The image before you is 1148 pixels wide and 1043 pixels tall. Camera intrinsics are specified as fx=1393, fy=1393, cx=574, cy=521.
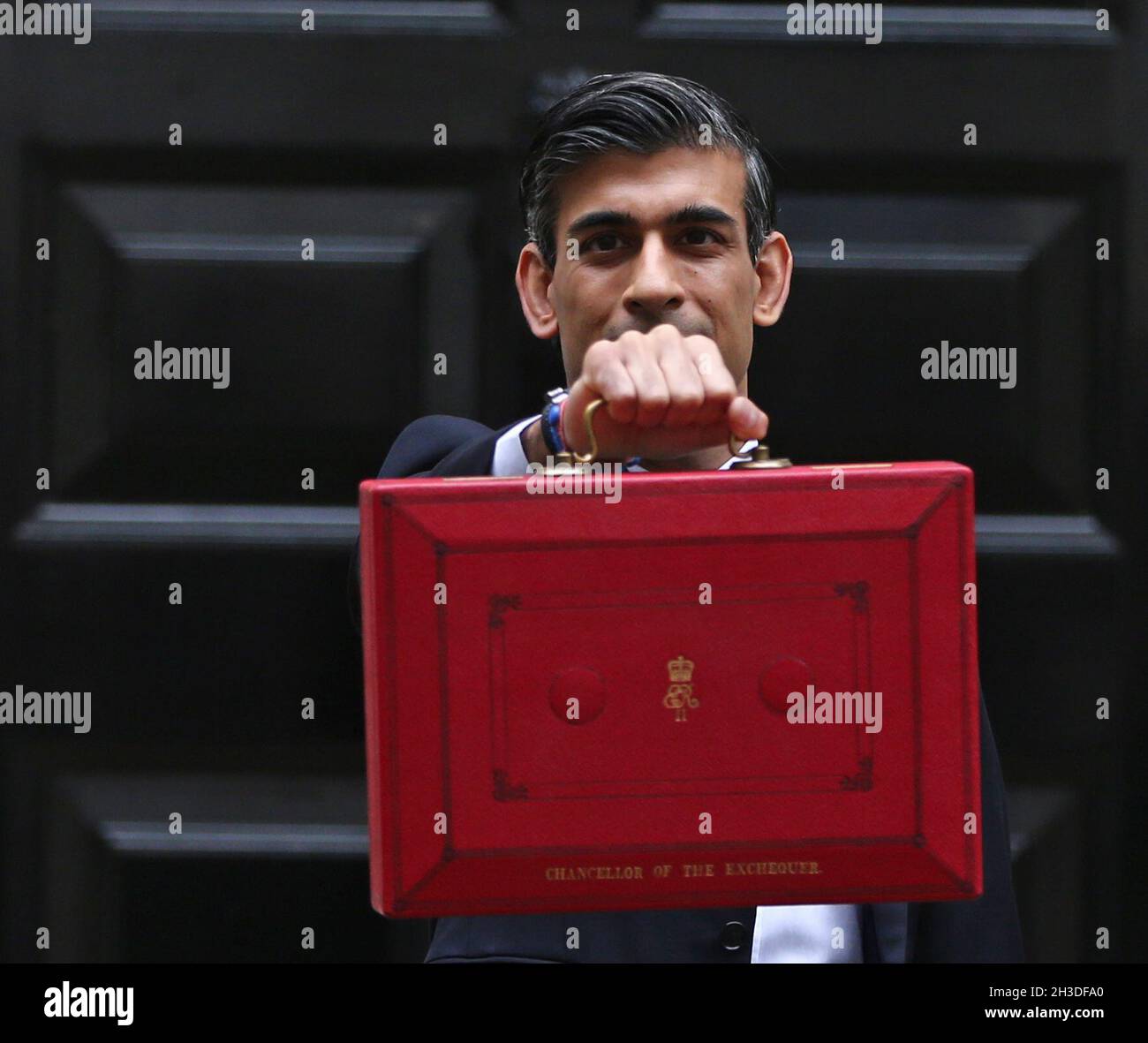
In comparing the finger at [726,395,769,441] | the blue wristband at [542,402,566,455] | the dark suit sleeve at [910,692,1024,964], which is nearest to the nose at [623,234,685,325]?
the blue wristband at [542,402,566,455]

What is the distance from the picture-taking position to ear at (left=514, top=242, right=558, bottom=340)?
1.34 metres

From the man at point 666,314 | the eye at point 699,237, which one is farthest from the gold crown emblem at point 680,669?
the eye at point 699,237

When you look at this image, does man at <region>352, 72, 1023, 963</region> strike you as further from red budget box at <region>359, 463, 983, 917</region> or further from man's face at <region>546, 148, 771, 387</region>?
red budget box at <region>359, 463, 983, 917</region>

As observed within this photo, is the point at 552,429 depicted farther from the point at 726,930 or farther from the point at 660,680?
the point at 726,930

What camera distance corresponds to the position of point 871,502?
0.98 metres

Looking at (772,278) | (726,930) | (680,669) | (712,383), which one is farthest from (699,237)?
(726,930)

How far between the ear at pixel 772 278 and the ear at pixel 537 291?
206 mm

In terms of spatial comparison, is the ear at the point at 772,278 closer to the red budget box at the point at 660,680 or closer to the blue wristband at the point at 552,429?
the blue wristband at the point at 552,429

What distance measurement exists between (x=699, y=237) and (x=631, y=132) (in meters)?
0.11

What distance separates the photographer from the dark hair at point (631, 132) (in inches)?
48.8

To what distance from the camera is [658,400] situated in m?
0.98

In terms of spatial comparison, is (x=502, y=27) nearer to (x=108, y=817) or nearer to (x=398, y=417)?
(x=398, y=417)

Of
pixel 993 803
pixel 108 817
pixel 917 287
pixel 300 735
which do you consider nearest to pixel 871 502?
pixel 993 803

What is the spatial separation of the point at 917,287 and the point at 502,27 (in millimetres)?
577
